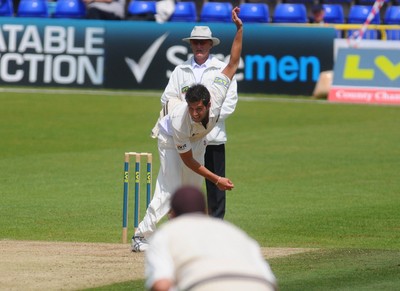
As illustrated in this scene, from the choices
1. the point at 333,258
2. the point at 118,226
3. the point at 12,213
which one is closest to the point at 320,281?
the point at 333,258

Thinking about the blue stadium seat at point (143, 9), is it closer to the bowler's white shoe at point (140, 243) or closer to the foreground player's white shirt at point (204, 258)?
the bowler's white shoe at point (140, 243)

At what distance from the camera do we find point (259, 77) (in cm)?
2811

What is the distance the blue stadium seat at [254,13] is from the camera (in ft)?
100

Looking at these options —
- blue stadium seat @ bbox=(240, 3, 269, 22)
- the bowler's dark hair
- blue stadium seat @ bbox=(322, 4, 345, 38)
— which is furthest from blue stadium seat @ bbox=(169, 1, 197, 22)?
the bowler's dark hair

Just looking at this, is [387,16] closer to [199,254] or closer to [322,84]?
[322,84]

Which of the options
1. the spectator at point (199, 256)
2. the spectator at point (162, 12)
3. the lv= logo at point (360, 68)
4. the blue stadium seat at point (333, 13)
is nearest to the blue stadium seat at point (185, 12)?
the spectator at point (162, 12)

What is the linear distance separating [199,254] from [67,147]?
51.0 ft

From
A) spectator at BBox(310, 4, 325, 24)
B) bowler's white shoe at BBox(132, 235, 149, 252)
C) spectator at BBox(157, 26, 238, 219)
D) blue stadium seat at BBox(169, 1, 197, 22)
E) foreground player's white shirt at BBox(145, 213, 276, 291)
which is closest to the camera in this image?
foreground player's white shirt at BBox(145, 213, 276, 291)

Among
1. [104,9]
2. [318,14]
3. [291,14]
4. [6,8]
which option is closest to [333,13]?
[291,14]

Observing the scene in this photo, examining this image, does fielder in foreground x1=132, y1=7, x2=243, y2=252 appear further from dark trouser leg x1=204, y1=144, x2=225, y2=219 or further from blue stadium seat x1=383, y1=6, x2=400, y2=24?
blue stadium seat x1=383, y1=6, x2=400, y2=24

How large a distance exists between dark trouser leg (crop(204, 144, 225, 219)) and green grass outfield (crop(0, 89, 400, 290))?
0.65 m

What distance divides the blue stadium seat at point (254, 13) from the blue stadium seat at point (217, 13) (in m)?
0.38

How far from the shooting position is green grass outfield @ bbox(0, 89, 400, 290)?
12.6 metres

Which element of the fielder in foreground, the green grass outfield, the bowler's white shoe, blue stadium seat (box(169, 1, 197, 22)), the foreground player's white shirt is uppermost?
the foreground player's white shirt
